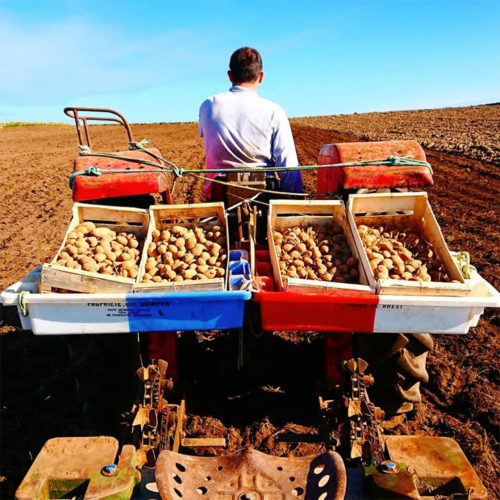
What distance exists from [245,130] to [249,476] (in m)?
2.49

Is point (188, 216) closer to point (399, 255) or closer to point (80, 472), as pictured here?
point (399, 255)

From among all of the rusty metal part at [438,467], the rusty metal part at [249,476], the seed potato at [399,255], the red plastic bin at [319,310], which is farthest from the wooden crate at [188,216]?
the rusty metal part at [438,467]

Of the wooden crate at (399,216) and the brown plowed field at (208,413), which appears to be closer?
the wooden crate at (399,216)

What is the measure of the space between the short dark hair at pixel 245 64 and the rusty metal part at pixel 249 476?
2.78 metres

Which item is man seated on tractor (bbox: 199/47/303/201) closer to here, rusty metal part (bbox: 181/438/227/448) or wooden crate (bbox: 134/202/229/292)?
wooden crate (bbox: 134/202/229/292)

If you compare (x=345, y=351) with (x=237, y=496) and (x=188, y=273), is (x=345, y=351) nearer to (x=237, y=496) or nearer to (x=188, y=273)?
(x=188, y=273)

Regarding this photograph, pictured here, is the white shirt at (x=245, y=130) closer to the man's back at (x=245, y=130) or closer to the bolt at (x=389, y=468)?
the man's back at (x=245, y=130)

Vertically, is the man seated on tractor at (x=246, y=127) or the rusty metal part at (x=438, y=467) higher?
the man seated on tractor at (x=246, y=127)

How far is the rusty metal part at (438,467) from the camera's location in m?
1.75

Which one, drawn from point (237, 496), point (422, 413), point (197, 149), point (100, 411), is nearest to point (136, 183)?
point (100, 411)

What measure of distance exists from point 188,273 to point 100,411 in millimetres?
1239

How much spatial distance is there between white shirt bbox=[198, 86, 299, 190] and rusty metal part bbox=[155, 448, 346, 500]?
2.25 metres

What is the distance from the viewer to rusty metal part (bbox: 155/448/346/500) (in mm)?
1635

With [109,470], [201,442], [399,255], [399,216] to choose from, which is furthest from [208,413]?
[399,216]
